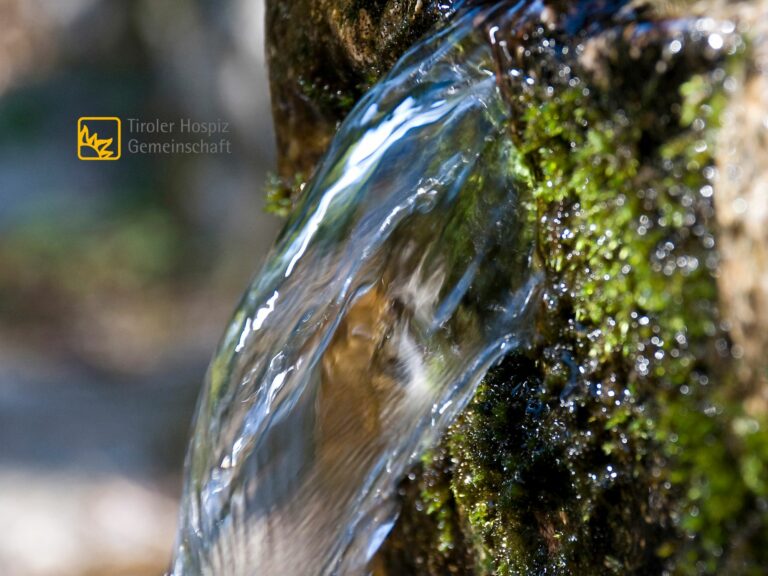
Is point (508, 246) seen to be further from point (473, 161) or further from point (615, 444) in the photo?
point (615, 444)

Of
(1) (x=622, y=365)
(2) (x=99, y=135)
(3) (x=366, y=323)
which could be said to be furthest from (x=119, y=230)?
(1) (x=622, y=365)

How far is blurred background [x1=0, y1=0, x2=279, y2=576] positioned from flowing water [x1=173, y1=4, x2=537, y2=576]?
4.87 m

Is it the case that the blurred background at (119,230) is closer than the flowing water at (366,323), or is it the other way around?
the flowing water at (366,323)

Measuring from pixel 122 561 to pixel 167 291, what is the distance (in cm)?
376

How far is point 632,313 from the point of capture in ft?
3.13

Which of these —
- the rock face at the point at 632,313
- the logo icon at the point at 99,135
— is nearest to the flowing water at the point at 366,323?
the rock face at the point at 632,313

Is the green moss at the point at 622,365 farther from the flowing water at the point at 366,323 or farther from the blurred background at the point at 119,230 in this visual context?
the blurred background at the point at 119,230

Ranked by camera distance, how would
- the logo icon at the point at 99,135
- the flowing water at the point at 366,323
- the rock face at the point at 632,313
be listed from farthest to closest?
the logo icon at the point at 99,135, the flowing water at the point at 366,323, the rock face at the point at 632,313

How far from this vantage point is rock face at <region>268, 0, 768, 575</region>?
0.78 metres

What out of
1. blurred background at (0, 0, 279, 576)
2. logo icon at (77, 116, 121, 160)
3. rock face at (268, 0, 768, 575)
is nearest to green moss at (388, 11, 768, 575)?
rock face at (268, 0, 768, 575)

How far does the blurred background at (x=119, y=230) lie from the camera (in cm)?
693

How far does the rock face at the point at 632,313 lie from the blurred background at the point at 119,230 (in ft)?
16.8

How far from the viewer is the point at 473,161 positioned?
123cm

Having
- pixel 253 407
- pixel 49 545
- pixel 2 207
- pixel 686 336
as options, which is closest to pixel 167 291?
pixel 2 207
